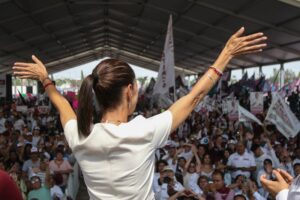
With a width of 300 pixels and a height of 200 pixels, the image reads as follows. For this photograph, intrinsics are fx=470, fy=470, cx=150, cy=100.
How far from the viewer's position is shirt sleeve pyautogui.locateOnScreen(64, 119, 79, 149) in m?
1.64

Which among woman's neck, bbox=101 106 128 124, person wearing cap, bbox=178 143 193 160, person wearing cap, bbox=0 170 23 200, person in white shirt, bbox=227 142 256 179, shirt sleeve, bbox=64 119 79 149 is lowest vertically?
person in white shirt, bbox=227 142 256 179

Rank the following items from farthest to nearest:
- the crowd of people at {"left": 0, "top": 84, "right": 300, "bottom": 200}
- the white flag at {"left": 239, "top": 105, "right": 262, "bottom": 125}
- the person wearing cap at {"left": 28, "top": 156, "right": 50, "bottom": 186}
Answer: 1. the white flag at {"left": 239, "top": 105, "right": 262, "bottom": 125}
2. the person wearing cap at {"left": 28, "top": 156, "right": 50, "bottom": 186}
3. the crowd of people at {"left": 0, "top": 84, "right": 300, "bottom": 200}

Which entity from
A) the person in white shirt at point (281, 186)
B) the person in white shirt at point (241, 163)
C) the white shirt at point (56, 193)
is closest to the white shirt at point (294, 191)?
the person in white shirt at point (281, 186)

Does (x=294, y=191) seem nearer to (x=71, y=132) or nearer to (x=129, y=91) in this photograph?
(x=129, y=91)

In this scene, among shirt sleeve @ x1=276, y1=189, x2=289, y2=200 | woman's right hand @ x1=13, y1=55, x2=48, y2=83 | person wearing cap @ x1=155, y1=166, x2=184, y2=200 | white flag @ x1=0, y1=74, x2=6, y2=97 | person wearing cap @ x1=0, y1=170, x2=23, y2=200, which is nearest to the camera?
person wearing cap @ x1=0, y1=170, x2=23, y2=200

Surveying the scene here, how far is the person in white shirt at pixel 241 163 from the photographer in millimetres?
9007

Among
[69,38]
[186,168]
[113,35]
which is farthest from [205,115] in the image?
[113,35]

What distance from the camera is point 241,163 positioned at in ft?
30.1

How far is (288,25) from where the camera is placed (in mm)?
17531

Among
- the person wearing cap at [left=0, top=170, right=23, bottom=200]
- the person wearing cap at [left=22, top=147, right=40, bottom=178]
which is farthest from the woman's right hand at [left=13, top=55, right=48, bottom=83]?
the person wearing cap at [left=22, top=147, right=40, bottom=178]

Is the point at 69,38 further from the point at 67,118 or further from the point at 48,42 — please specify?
the point at 67,118

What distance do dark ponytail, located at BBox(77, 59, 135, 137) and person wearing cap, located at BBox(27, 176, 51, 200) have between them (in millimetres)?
6356

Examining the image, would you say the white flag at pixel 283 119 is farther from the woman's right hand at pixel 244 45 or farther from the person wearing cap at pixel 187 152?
the woman's right hand at pixel 244 45

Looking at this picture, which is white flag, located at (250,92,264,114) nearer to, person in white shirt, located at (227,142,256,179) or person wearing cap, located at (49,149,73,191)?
person in white shirt, located at (227,142,256,179)
